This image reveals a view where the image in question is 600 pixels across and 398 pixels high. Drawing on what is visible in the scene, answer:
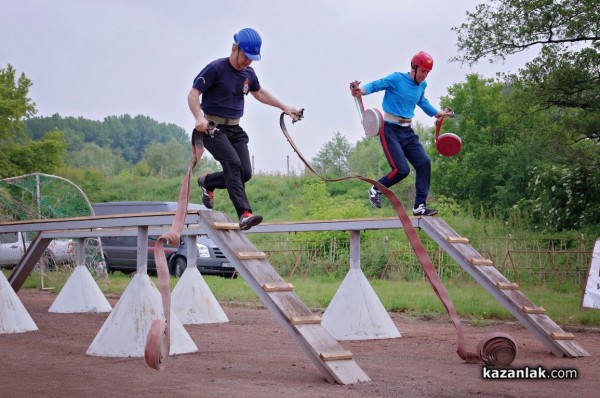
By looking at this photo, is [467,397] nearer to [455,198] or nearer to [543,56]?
[543,56]

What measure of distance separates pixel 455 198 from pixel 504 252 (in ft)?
37.6

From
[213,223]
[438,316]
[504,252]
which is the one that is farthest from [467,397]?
[504,252]

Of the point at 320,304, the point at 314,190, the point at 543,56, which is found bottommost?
the point at 320,304

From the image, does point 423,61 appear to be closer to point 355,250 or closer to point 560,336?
point 355,250

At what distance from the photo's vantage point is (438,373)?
812cm

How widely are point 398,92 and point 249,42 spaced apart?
2.58 m

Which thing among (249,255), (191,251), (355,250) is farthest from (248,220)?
(191,251)

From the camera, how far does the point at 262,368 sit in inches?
332

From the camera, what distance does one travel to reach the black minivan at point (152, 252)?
23219 millimetres

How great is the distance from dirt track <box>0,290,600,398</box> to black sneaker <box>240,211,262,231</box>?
4.75ft

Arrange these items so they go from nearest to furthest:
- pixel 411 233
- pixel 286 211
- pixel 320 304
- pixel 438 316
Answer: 1. pixel 411 233
2. pixel 438 316
3. pixel 320 304
4. pixel 286 211

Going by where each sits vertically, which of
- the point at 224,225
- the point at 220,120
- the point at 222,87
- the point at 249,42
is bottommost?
the point at 224,225

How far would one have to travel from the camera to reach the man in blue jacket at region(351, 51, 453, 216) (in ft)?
32.3

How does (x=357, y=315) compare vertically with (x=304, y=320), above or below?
below
